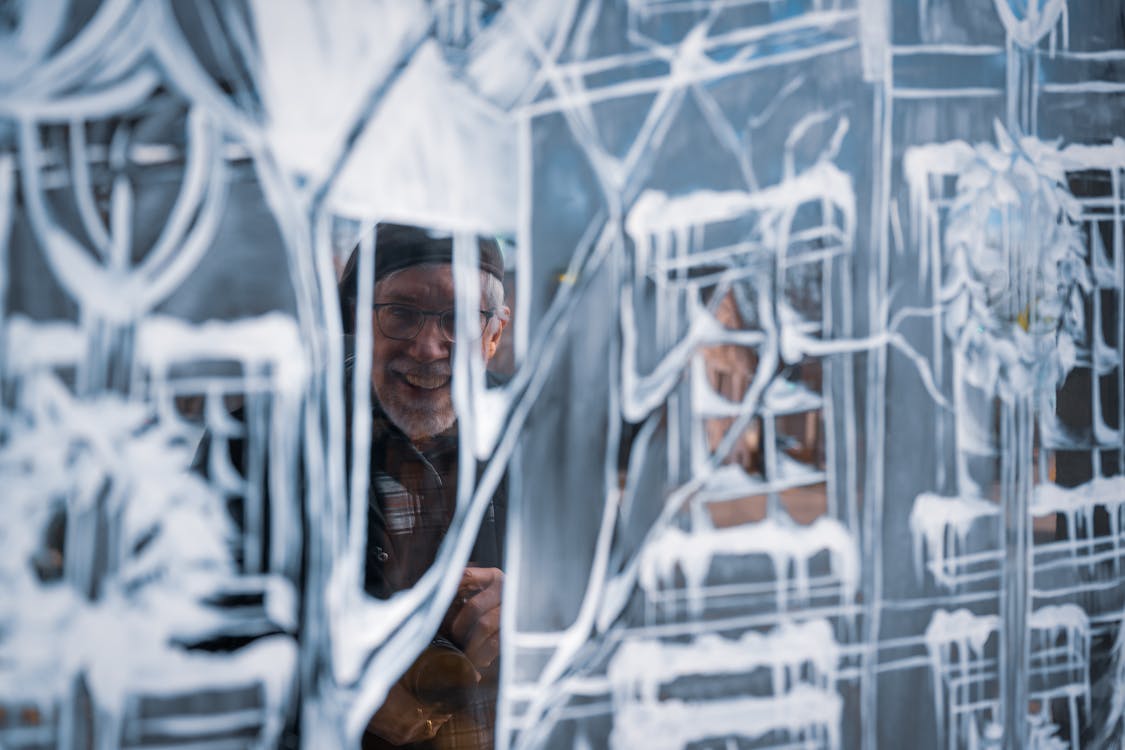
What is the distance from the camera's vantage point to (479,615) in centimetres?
146

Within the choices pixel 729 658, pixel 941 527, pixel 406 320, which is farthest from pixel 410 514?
pixel 941 527

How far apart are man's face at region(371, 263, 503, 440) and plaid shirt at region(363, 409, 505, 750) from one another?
0.03 meters

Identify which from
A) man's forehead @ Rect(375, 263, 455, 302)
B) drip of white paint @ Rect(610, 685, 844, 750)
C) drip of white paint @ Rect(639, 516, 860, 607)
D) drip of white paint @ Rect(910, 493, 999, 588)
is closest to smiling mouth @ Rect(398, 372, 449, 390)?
man's forehead @ Rect(375, 263, 455, 302)

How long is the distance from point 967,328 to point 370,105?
1.10 metres

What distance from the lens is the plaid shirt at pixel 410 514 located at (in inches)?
55.1

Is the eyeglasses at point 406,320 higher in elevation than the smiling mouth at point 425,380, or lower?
higher

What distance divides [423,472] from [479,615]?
0.22 m

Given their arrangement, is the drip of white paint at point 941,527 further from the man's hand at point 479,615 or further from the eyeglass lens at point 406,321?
the eyeglass lens at point 406,321

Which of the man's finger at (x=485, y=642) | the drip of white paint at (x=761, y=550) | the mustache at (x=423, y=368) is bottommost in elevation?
the man's finger at (x=485, y=642)

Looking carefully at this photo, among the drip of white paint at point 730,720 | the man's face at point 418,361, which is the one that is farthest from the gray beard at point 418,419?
the drip of white paint at point 730,720

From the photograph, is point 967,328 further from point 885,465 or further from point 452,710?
point 452,710

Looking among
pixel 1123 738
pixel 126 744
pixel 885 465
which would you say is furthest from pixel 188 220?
pixel 1123 738

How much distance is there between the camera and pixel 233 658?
1335 mm

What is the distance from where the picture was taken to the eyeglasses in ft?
4.60
